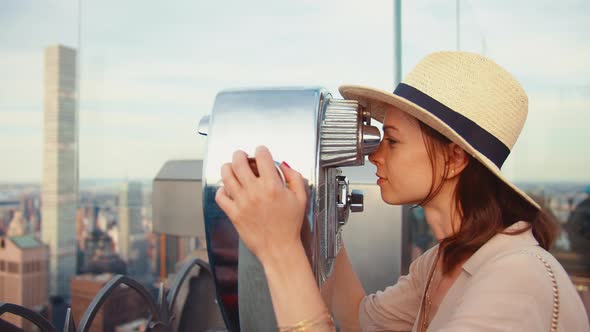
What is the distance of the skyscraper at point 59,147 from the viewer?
230 centimetres

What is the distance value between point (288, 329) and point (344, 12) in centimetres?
189

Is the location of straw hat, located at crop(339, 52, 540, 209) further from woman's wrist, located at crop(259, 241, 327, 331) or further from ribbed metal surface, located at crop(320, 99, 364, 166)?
woman's wrist, located at crop(259, 241, 327, 331)

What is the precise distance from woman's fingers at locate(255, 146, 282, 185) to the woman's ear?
326mm

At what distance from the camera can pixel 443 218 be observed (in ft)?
2.61

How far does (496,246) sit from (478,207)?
76 millimetres

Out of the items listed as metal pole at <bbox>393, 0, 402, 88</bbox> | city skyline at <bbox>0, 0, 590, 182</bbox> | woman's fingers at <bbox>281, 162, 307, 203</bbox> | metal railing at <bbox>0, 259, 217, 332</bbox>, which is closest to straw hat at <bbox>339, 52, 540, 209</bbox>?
woman's fingers at <bbox>281, 162, 307, 203</bbox>

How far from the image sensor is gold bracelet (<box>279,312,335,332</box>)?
535 millimetres

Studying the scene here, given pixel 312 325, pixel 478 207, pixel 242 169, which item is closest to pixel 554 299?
pixel 478 207

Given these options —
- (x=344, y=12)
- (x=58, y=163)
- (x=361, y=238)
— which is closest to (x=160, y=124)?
(x=58, y=163)

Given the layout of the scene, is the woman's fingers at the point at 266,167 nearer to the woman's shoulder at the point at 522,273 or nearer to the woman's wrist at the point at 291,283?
the woman's wrist at the point at 291,283

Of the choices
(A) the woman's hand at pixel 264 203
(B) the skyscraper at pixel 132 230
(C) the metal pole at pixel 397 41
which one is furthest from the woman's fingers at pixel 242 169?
(B) the skyscraper at pixel 132 230

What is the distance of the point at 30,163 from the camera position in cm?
218

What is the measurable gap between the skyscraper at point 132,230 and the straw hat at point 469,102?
183 centimetres

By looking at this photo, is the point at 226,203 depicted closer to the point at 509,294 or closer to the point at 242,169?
the point at 242,169
